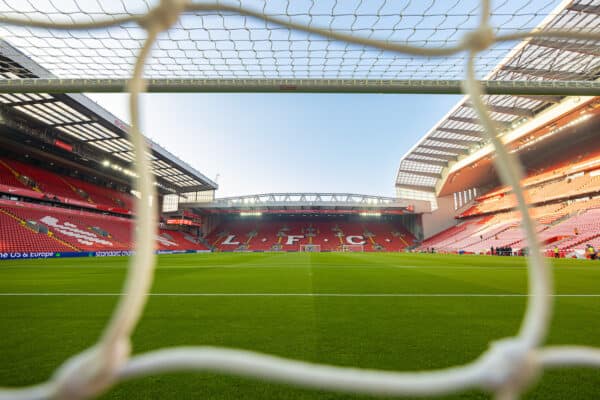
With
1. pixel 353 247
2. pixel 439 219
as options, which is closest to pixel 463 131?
pixel 439 219

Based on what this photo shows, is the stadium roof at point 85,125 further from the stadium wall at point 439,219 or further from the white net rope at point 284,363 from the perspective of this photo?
the stadium wall at point 439,219

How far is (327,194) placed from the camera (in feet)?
134

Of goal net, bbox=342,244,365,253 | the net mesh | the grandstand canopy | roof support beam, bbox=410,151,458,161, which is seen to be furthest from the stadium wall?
the net mesh

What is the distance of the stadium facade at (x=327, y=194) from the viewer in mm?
16141

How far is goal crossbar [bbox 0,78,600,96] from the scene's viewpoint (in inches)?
111

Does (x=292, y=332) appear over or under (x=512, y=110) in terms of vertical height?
under

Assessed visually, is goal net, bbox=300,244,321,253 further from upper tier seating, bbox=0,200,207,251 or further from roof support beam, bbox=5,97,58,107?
roof support beam, bbox=5,97,58,107

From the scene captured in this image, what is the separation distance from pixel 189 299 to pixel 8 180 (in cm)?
2328

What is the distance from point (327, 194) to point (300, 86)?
38005mm

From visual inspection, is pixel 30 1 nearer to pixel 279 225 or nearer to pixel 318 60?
pixel 318 60

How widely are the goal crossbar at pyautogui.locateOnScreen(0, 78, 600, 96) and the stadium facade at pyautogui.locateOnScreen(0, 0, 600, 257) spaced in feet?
1.20

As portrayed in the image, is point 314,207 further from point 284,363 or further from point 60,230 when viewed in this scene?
point 284,363

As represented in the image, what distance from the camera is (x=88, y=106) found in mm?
15320

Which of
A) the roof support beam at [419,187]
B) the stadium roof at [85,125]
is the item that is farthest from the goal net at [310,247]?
the stadium roof at [85,125]
